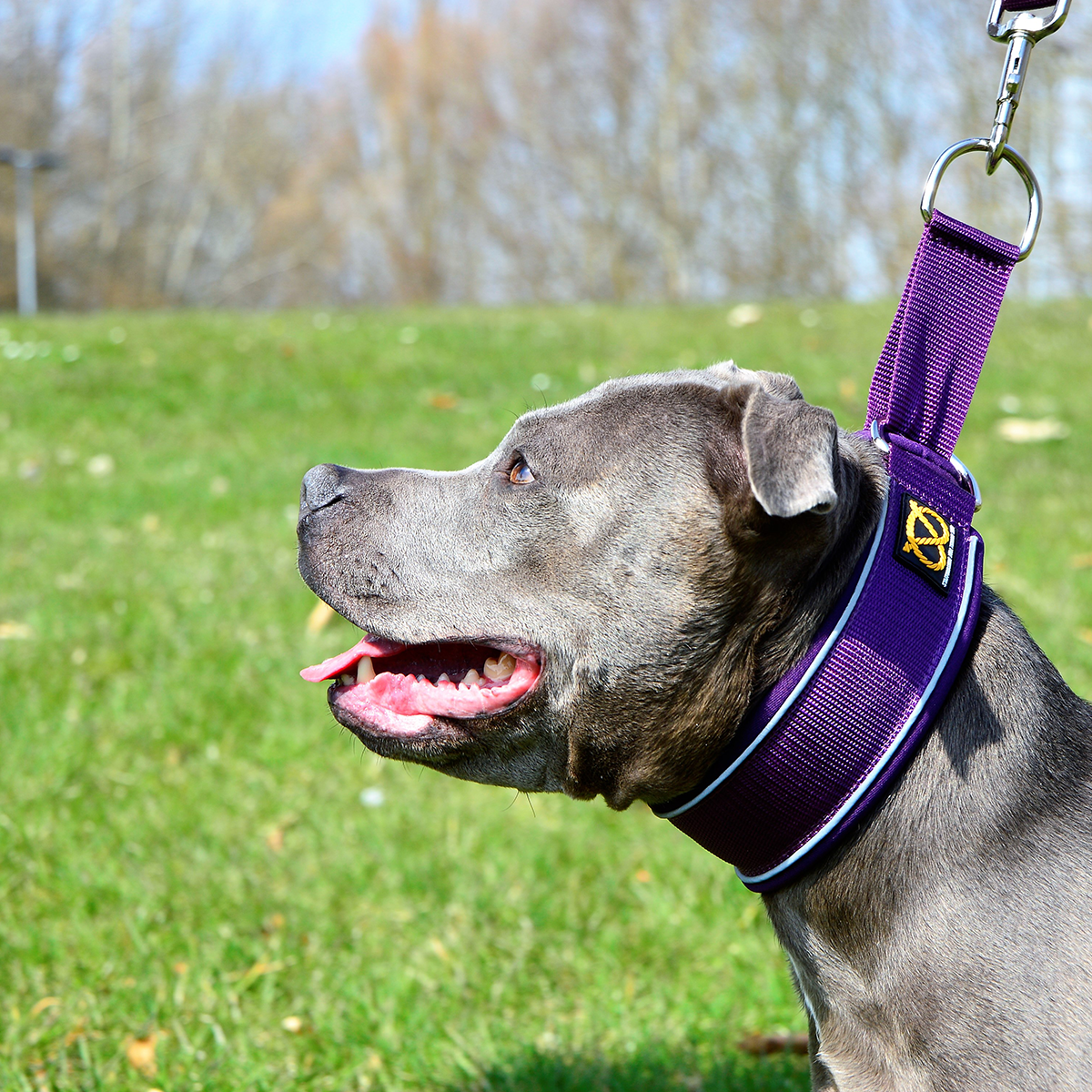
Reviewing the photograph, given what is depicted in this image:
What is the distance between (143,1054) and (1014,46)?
332 cm

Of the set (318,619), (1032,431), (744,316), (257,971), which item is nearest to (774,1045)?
(257,971)

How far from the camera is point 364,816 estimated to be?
4.50 metres

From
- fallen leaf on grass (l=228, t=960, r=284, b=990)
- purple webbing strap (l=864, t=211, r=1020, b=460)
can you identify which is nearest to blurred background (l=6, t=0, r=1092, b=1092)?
fallen leaf on grass (l=228, t=960, r=284, b=990)

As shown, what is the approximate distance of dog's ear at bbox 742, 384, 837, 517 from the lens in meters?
1.93

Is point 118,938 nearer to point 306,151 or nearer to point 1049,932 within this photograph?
point 1049,932

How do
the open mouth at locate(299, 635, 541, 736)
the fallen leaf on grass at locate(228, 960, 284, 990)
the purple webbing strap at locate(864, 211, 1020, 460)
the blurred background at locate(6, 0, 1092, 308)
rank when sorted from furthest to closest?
the blurred background at locate(6, 0, 1092, 308) < the fallen leaf on grass at locate(228, 960, 284, 990) < the purple webbing strap at locate(864, 211, 1020, 460) < the open mouth at locate(299, 635, 541, 736)

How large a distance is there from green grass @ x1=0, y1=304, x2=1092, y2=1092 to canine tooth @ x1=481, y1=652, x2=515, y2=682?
1.36 meters

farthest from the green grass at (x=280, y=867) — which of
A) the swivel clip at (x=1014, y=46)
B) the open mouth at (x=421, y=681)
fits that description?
the swivel clip at (x=1014, y=46)

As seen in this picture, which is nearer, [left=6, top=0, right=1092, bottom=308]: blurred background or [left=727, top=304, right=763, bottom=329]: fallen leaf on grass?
[left=727, top=304, right=763, bottom=329]: fallen leaf on grass

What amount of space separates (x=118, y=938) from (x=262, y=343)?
10.2 m

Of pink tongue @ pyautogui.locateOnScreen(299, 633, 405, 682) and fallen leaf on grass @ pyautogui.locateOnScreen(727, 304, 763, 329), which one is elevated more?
pink tongue @ pyautogui.locateOnScreen(299, 633, 405, 682)

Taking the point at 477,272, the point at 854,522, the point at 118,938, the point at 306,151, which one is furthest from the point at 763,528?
the point at 306,151

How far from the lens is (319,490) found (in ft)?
8.24

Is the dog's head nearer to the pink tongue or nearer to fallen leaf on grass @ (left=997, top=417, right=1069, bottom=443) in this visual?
the pink tongue
